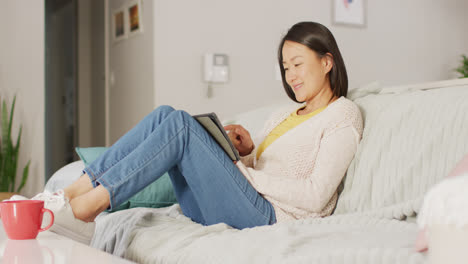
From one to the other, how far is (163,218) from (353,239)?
775 mm

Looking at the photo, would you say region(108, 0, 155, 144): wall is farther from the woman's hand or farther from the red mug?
the red mug

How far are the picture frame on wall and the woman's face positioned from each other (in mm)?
2409

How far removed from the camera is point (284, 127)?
1.85m

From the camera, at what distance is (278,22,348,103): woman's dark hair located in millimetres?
1731

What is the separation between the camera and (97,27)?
16.0 ft

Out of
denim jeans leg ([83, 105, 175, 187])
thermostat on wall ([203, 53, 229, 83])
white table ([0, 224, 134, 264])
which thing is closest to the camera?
white table ([0, 224, 134, 264])

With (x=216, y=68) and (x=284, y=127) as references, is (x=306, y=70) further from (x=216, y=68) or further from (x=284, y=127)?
(x=216, y=68)

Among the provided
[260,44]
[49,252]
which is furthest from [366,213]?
[260,44]

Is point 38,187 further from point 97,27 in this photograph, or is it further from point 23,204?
point 23,204

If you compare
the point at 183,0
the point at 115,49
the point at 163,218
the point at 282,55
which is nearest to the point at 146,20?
the point at 183,0

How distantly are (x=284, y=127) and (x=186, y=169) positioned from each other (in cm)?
48

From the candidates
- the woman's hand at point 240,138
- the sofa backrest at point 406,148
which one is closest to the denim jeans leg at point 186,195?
the woman's hand at point 240,138

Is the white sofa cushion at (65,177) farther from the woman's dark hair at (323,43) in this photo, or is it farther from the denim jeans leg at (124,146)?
the woman's dark hair at (323,43)

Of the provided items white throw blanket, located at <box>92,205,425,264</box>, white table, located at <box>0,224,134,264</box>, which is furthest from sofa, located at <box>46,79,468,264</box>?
white table, located at <box>0,224,134,264</box>
